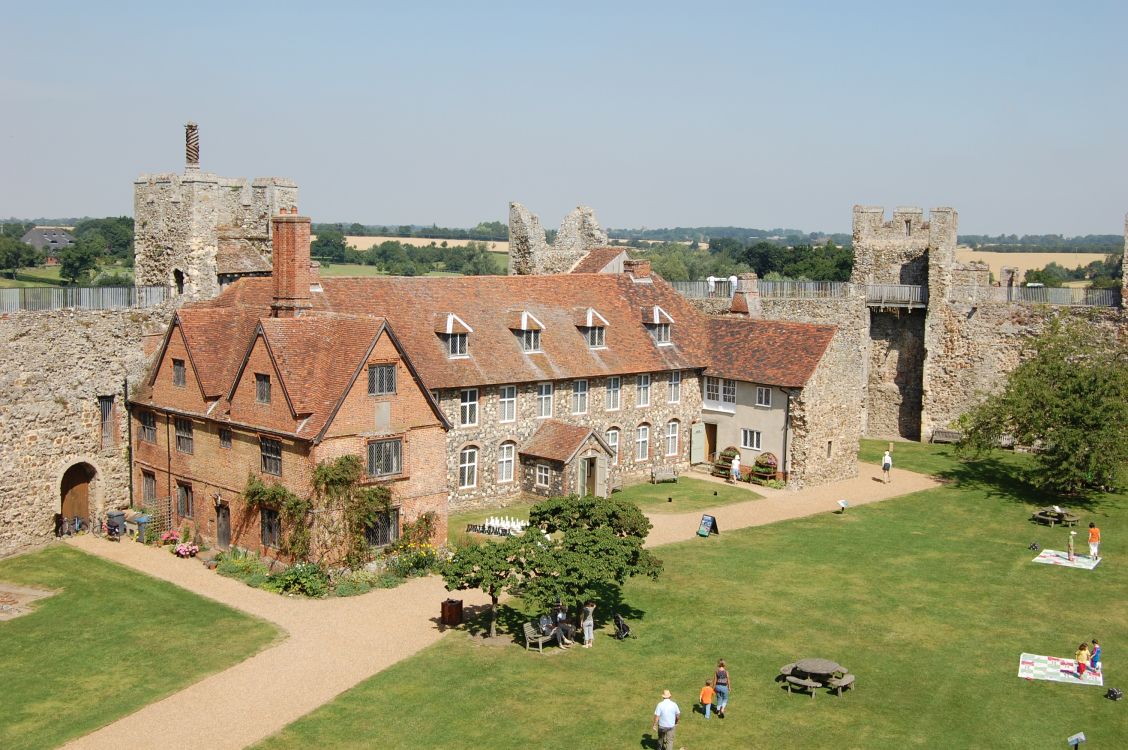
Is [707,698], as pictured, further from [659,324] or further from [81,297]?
[659,324]

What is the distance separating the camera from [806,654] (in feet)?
96.6

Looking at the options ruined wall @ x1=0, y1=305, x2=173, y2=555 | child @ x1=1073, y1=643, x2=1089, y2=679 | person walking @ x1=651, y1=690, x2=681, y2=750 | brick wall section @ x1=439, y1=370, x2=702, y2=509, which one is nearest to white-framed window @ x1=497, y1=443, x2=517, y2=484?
brick wall section @ x1=439, y1=370, x2=702, y2=509

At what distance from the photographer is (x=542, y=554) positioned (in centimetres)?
2919

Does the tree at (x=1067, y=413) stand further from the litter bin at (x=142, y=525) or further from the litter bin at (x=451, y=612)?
the litter bin at (x=142, y=525)

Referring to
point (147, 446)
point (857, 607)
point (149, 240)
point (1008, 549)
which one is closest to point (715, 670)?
point (857, 607)

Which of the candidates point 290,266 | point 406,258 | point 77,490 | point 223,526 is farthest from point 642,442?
point 406,258

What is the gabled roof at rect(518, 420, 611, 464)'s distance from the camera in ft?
143

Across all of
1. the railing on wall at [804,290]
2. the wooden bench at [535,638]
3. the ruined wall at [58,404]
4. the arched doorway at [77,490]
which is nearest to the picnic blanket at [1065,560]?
the wooden bench at [535,638]

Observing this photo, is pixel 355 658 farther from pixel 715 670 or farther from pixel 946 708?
pixel 946 708

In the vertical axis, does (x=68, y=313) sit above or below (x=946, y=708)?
above

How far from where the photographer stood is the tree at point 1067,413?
43719 millimetres

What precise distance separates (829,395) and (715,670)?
22948 mm

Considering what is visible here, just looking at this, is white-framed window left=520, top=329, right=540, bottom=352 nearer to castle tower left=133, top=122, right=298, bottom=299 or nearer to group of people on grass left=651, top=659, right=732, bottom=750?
castle tower left=133, top=122, right=298, bottom=299

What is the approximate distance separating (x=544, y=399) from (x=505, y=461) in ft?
9.79
